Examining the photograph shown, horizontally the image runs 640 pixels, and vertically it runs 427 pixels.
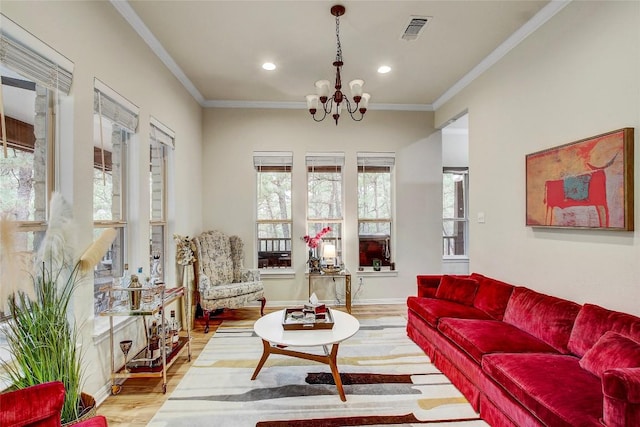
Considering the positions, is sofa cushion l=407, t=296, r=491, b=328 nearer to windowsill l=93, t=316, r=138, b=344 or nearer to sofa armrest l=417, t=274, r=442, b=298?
sofa armrest l=417, t=274, r=442, b=298

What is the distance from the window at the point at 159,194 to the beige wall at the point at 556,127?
11.9ft

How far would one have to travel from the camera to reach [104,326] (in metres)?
2.49

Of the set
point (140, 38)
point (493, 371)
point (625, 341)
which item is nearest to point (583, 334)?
point (625, 341)

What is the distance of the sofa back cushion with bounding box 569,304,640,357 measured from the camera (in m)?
1.85

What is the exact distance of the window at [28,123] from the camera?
1.72 metres

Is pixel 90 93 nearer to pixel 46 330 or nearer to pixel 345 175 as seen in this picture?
pixel 46 330

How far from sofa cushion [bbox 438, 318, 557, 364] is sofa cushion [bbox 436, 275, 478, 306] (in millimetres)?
532

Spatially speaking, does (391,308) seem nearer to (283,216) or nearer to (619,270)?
(283,216)

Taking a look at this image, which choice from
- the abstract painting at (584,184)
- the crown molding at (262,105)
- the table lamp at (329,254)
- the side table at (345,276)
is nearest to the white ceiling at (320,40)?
the crown molding at (262,105)

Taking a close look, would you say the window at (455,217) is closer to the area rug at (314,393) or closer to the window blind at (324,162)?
the window blind at (324,162)

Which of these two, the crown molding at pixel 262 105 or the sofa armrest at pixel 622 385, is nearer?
the sofa armrest at pixel 622 385

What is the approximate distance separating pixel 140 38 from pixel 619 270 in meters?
4.28

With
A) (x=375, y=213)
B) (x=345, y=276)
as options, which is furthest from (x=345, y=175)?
(x=345, y=276)

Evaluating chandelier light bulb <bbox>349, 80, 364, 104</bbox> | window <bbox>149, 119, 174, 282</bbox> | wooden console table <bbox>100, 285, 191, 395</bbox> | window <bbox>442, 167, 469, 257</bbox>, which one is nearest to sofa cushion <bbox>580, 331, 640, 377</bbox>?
chandelier light bulb <bbox>349, 80, 364, 104</bbox>
